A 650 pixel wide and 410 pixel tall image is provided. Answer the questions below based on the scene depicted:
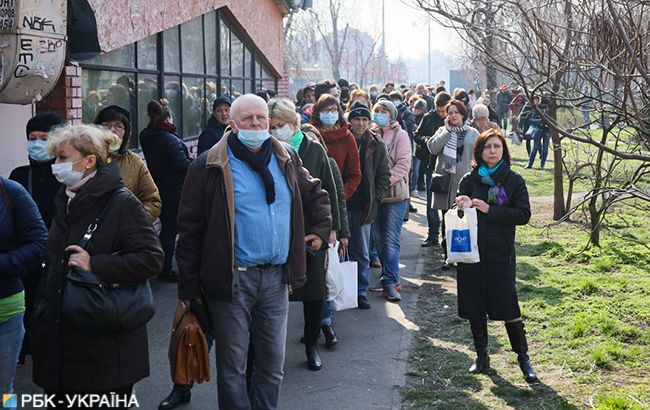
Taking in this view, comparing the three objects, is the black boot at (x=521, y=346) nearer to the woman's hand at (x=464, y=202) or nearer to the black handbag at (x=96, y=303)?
the woman's hand at (x=464, y=202)

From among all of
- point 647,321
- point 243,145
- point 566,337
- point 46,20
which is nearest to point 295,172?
point 243,145

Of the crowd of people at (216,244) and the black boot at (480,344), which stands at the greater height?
the crowd of people at (216,244)

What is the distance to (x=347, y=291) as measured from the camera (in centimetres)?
704

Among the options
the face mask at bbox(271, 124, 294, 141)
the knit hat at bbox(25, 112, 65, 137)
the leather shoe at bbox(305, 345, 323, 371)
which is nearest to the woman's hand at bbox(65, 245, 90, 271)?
the knit hat at bbox(25, 112, 65, 137)

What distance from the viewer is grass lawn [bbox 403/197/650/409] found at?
6133mm

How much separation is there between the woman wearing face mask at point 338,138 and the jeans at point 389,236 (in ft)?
3.46

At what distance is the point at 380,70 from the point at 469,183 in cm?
6274

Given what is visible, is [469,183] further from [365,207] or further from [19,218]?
[19,218]

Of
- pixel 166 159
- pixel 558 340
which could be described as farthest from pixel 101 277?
Answer: pixel 166 159

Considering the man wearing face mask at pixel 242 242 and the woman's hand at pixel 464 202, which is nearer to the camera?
the man wearing face mask at pixel 242 242

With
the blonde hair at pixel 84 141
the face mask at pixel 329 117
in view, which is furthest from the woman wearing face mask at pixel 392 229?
the blonde hair at pixel 84 141

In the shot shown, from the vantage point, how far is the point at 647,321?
7879 mm

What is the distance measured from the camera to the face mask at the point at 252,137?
490 cm

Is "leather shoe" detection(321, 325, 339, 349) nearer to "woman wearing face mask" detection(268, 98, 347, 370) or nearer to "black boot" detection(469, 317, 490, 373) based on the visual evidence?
"woman wearing face mask" detection(268, 98, 347, 370)
